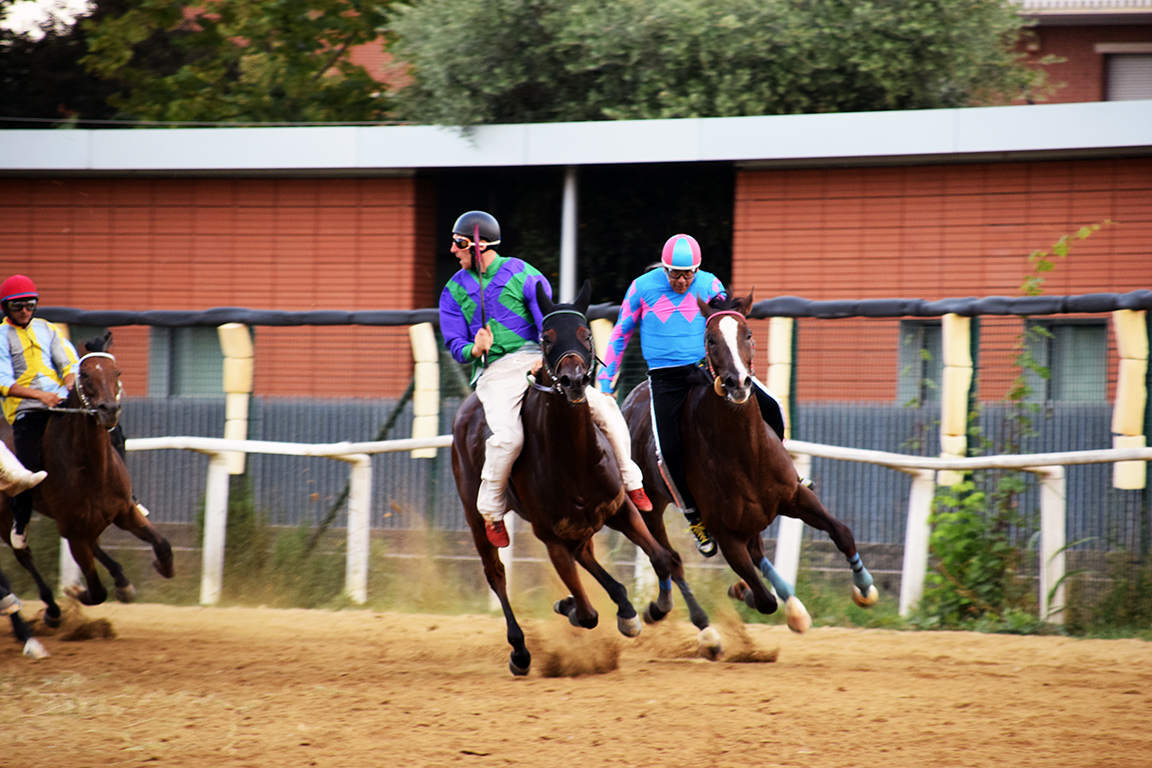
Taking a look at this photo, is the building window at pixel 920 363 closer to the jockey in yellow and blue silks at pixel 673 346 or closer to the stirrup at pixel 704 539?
the jockey in yellow and blue silks at pixel 673 346

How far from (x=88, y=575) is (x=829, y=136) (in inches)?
373

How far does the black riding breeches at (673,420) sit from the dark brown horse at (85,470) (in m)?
4.40

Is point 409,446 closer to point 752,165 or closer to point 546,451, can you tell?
point 546,451

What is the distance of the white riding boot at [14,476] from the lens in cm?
885

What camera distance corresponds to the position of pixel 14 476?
8859mm

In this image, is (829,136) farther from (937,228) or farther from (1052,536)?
(1052,536)

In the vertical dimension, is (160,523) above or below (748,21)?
below

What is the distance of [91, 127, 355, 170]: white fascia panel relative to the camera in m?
15.5

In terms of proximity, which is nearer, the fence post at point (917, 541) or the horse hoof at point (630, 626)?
the horse hoof at point (630, 626)

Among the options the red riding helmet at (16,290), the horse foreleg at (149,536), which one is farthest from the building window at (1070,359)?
the red riding helmet at (16,290)

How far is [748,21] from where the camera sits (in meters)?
15.9

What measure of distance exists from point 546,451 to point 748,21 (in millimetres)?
10542

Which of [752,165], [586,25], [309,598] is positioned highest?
[586,25]

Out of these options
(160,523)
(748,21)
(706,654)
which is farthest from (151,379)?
(748,21)
